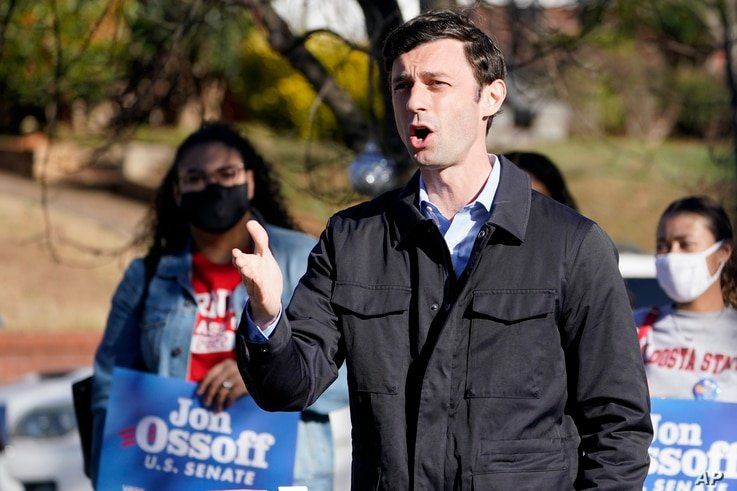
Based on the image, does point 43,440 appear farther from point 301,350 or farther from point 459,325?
point 459,325

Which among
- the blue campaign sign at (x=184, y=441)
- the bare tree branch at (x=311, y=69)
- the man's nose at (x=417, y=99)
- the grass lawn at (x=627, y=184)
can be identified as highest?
the grass lawn at (x=627, y=184)

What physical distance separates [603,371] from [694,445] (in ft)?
5.69

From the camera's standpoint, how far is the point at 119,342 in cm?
445

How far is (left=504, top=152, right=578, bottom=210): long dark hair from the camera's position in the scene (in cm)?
479

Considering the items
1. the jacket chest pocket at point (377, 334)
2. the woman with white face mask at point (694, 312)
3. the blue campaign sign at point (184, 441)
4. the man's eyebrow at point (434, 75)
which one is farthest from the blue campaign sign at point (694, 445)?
the man's eyebrow at point (434, 75)

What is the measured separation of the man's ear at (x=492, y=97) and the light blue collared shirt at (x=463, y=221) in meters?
0.15

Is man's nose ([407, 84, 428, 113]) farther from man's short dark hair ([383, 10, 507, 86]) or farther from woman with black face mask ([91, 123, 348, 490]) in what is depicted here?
woman with black face mask ([91, 123, 348, 490])

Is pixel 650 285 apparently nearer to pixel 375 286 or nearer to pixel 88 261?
pixel 375 286

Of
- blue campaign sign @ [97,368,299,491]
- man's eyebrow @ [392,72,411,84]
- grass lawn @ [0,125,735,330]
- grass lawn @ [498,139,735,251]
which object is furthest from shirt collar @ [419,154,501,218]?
grass lawn @ [498,139,735,251]

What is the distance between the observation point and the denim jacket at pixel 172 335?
414 cm

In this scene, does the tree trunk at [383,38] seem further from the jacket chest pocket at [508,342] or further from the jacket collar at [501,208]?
the jacket chest pocket at [508,342]

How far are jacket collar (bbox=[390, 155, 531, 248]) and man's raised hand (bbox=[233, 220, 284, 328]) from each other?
32cm

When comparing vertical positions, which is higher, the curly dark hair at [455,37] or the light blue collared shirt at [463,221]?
the curly dark hair at [455,37]

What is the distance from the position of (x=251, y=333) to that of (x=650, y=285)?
158 inches
